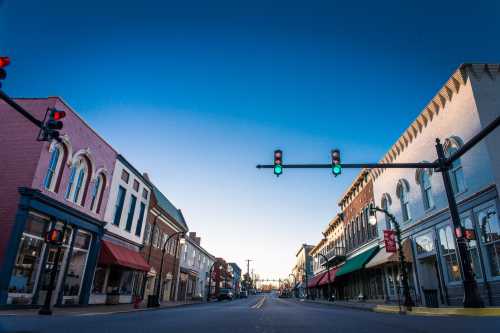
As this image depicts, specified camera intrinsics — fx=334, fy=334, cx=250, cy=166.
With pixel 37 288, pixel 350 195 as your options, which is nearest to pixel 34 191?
pixel 37 288

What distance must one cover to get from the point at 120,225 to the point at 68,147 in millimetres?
8406

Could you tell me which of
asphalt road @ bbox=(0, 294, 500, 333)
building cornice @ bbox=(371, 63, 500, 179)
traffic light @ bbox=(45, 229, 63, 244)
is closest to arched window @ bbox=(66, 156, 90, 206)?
traffic light @ bbox=(45, 229, 63, 244)

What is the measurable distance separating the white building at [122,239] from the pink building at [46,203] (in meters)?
1.22

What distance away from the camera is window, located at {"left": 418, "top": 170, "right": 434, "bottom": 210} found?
21172 millimetres

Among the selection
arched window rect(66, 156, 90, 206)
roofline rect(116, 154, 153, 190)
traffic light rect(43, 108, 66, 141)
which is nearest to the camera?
traffic light rect(43, 108, 66, 141)

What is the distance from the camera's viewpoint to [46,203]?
55.7ft

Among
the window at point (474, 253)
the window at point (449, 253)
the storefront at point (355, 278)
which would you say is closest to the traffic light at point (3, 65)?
the window at point (474, 253)

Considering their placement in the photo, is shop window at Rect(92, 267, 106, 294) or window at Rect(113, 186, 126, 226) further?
window at Rect(113, 186, 126, 226)

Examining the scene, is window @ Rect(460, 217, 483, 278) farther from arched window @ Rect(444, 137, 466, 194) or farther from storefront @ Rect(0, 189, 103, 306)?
storefront @ Rect(0, 189, 103, 306)

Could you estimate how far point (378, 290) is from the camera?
2938 centimetres

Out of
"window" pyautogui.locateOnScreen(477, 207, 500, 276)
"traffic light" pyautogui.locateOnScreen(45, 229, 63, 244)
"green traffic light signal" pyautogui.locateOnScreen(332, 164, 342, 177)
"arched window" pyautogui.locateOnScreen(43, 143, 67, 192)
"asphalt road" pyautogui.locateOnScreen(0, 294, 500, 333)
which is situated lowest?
"asphalt road" pyautogui.locateOnScreen(0, 294, 500, 333)

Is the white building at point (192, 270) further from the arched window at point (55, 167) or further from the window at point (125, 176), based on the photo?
the arched window at point (55, 167)

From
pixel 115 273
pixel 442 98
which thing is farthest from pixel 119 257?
pixel 442 98

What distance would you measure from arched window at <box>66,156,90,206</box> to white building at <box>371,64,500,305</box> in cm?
2065
